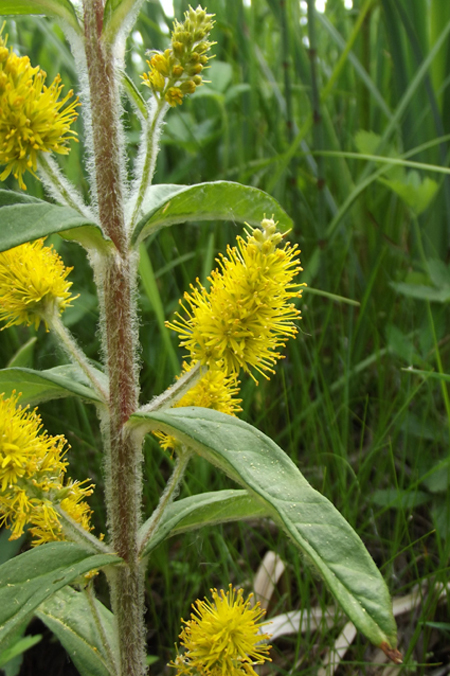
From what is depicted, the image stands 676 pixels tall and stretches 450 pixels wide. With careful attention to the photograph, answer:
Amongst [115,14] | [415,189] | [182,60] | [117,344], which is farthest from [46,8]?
[415,189]

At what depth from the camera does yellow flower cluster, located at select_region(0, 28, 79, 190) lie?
2.80 feet

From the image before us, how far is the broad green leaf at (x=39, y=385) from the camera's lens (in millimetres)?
989

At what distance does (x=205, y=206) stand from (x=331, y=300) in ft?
2.50

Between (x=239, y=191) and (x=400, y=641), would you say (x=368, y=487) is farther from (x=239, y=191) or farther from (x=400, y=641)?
(x=239, y=191)

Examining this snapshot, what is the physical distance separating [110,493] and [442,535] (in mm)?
821

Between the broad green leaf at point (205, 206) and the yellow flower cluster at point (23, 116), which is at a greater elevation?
the yellow flower cluster at point (23, 116)

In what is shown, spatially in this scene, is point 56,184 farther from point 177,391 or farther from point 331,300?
point 331,300

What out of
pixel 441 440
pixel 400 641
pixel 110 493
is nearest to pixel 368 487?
pixel 441 440

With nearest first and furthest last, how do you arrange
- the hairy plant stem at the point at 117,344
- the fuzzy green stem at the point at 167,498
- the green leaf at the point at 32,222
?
the green leaf at the point at 32,222 < the hairy plant stem at the point at 117,344 < the fuzzy green stem at the point at 167,498

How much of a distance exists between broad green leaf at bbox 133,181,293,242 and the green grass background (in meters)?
0.46

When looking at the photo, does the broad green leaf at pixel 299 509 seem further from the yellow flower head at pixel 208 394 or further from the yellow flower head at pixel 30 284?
the yellow flower head at pixel 30 284

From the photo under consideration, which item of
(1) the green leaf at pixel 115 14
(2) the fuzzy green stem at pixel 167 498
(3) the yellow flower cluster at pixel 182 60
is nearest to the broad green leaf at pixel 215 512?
(2) the fuzzy green stem at pixel 167 498

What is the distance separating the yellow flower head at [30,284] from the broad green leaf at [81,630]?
1.65ft

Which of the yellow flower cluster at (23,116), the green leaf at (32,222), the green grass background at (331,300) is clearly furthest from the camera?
the green grass background at (331,300)
